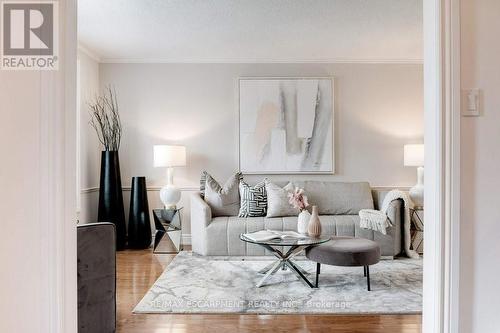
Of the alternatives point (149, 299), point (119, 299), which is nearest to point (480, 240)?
point (149, 299)

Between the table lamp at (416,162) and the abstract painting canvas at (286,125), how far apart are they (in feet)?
3.28

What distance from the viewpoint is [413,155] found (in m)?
4.71

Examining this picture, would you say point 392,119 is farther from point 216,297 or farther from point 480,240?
point 480,240

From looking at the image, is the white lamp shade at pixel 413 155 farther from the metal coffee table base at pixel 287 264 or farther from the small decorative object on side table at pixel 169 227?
the small decorative object on side table at pixel 169 227

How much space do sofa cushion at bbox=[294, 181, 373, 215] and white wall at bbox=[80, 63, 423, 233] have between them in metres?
0.34

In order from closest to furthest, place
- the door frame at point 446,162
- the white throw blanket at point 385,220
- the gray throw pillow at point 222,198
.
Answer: the door frame at point 446,162
the white throw blanket at point 385,220
the gray throw pillow at point 222,198

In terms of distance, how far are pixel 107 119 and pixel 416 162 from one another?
424cm

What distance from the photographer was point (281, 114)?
200 inches

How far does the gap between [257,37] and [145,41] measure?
4.58 feet

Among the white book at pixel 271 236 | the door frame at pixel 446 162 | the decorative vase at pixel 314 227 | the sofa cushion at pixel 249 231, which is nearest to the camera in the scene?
the door frame at pixel 446 162

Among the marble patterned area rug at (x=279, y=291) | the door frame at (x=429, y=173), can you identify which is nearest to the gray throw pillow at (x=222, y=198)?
the marble patterned area rug at (x=279, y=291)

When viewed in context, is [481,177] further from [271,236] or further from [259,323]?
[271,236]

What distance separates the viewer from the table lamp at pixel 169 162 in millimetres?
4664

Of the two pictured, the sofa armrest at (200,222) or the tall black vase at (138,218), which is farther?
the tall black vase at (138,218)
